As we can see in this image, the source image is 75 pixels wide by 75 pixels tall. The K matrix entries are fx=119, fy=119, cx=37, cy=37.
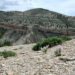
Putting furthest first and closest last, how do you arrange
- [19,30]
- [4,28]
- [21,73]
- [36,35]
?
[4,28] → [19,30] → [36,35] → [21,73]

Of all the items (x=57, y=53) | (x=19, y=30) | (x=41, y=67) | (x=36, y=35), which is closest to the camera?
(x=41, y=67)

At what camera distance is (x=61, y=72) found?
11.9ft

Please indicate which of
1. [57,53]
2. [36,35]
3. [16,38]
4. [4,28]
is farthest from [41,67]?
[4,28]

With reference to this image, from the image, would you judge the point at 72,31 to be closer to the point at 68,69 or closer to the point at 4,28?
the point at 4,28

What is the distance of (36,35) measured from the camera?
3978 cm

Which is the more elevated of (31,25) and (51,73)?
(31,25)

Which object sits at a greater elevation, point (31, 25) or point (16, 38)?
point (31, 25)

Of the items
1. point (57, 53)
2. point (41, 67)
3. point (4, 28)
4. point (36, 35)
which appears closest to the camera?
point (41, 67)

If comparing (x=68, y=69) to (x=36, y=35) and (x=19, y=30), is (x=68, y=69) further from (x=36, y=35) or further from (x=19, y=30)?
(x=19, y=30)

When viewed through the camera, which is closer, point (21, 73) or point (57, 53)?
point (21, 73)

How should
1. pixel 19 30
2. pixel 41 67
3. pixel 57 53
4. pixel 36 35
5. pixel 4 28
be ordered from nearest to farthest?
pixel 41 67 → pixel 57 53 → pixel 36 35 → pixel 19 30 → pixel 4 28

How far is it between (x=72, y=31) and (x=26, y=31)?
15.8 metres

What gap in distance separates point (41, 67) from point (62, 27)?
1514 inches

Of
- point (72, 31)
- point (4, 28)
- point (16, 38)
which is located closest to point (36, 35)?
point (16, 38)
